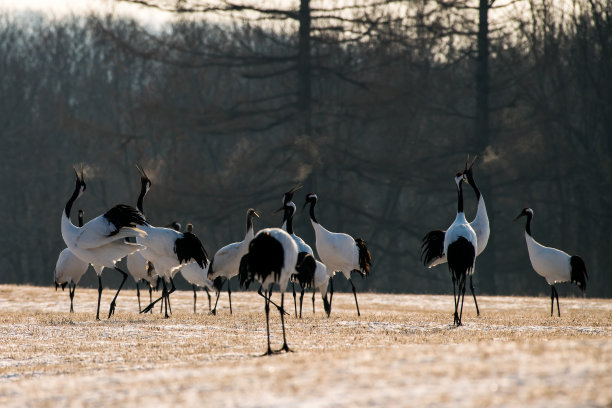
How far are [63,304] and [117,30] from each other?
23865mm

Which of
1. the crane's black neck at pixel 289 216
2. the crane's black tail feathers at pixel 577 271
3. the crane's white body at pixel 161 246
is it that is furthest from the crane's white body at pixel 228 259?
the crane's black tail feathers at pixel 577 271

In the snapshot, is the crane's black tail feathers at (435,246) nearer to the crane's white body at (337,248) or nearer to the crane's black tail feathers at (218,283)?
the crane's white body at (337,248)

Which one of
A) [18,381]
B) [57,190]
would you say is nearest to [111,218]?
[18,381]

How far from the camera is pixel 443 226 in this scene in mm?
41031

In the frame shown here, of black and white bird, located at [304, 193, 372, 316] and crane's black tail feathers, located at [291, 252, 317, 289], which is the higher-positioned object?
black and white bird, located at [304, 193, 372, 316]

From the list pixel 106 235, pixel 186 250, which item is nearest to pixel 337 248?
pixel 186 250

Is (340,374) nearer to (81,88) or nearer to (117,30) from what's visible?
(117,30)

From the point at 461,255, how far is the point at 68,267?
8280 millimetres

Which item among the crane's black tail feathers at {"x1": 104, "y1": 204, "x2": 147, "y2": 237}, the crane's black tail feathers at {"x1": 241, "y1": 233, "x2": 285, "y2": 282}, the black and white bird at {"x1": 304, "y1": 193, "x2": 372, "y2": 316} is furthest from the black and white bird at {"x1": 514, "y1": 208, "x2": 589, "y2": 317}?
the crane's black tail feathers at {"x1": 241, "y1": 233, "x2": 285, "y2": 282}

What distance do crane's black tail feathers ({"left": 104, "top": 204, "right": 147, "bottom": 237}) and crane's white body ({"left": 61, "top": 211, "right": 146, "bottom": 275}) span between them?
0.06 meters

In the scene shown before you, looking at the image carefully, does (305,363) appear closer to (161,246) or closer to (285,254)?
(285,254)

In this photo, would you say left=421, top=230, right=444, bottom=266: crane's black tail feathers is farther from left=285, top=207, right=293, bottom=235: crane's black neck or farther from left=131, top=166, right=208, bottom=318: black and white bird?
left=131, top=166, right=208, bottom=318: black and white bird

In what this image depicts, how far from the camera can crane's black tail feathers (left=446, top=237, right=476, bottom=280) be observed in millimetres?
13523

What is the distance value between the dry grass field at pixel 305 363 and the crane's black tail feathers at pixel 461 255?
971 mm
